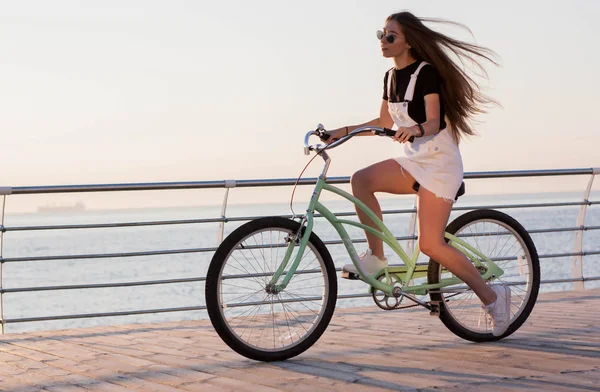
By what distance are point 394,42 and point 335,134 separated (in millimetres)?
485

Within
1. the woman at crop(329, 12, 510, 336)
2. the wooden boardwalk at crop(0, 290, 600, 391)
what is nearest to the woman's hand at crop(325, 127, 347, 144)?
the woman at crop(329, 12, 510, 336)

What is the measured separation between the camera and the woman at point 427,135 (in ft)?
15.0

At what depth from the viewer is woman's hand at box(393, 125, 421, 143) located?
4328 mm

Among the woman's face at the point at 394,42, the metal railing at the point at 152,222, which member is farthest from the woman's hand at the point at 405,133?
the metal railing at the point at 152,222

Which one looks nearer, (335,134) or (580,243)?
(335,134)

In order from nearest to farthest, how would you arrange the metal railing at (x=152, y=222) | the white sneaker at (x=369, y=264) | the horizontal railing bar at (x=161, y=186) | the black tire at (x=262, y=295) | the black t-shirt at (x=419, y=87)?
the black tire at (x=262, y=295) → the black t-shirt at (x=419, y=87) → the white sneaker at (x=369, y=264) → the metal railing at (x=152, y=222) → the horizontal railing bar at (x=161, y=186)

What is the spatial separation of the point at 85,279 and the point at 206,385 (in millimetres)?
45872

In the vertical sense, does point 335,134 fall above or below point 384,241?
above

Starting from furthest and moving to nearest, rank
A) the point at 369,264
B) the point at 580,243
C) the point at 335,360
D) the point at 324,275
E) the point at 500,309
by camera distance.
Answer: the point at 580,243, the point at 500,309, the point at 369,264, the point at 324,275, the point at 335,360

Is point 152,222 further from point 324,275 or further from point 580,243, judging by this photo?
point 580,243

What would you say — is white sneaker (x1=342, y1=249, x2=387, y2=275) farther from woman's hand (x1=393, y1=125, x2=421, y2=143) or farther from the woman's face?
the woman's face

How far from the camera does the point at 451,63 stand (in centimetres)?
462

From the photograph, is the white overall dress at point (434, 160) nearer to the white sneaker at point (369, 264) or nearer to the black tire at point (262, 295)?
the white sneaker at point (369, 264)

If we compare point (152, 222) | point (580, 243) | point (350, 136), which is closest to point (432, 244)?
point (350, 136)
